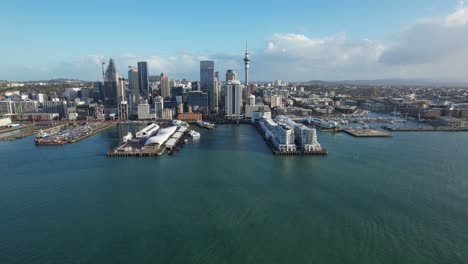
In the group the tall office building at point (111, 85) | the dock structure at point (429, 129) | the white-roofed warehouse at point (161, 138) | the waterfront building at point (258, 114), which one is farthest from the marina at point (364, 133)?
the tall office building at point (111, 85)

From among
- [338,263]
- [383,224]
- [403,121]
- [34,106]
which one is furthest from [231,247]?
[34,106]

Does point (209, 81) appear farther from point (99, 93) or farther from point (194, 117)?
point (99, 93)

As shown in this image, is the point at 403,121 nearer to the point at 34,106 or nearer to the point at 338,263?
the point at 338,263

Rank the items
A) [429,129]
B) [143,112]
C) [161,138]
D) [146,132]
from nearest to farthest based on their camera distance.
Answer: [161,138] < [146,132] < [429,129] < [143,112]

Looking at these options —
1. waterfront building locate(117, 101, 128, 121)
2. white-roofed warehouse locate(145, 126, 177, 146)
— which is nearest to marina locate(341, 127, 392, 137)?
white-roofed warehouse locate(145, 126, 177, 146)

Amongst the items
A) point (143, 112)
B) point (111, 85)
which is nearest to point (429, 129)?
point (143, 112)
